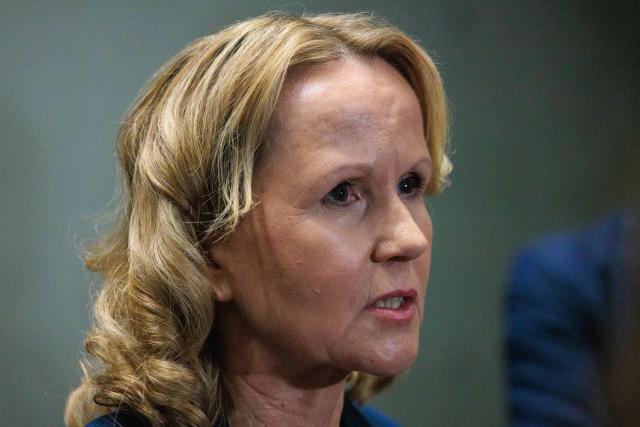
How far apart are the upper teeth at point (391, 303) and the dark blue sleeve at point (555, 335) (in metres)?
0.94

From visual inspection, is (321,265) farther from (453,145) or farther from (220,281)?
(453,145)

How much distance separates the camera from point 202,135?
5.39 ft

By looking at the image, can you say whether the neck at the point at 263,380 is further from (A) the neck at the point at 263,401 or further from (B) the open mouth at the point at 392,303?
(B) the open mouth at the point at 392,303

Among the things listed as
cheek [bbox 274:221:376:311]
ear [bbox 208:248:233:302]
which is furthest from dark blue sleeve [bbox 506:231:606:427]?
ear [bbox 208:248:233:302]

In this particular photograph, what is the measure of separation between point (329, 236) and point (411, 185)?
256 mm

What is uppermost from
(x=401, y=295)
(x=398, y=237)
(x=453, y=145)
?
(x=398, y=237)

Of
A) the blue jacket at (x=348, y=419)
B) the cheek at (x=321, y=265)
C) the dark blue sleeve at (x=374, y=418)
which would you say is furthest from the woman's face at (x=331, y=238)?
the dark blue sleeve at (x=374, y=418)

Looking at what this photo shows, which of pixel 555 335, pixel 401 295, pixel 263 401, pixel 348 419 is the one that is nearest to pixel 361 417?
pixel 348 419

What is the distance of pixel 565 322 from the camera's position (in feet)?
1.98

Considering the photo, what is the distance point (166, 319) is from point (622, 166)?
1.27 meters

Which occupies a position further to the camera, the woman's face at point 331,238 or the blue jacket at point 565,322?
the woman's face at point 331,238

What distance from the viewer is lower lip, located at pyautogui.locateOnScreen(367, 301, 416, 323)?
1656 mm

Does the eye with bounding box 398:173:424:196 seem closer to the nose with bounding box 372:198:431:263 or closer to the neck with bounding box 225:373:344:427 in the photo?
the nose with bounding box 372:198:431:263

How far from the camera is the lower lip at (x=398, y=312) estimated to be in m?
1.66
